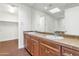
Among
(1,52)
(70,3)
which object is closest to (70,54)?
(70,3)

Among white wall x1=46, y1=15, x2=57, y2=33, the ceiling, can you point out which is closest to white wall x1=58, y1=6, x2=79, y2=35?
the ceiling

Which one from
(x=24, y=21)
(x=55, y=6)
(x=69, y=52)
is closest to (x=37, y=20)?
(x=24, y=21)

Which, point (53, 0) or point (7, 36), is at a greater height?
point (53, 0)

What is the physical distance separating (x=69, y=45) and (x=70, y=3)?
0.58 meters

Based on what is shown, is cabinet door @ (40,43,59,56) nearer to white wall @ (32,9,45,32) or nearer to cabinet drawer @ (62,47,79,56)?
cabinet drawer @ (62,47,79,56)

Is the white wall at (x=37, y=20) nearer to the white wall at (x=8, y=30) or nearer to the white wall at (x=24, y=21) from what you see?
the white wall at (x=24, y=21)

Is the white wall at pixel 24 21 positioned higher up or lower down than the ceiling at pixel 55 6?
lower down

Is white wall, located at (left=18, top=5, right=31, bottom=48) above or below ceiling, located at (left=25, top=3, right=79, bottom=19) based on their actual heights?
below

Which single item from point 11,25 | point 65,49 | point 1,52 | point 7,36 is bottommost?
point 1,52

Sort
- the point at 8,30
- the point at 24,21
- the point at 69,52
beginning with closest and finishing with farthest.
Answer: the point at 69,52 → the point at 8,30 → the point at 24,21

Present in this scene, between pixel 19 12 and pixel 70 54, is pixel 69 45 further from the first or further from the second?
pixel 19 12

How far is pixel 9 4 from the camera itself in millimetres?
1426

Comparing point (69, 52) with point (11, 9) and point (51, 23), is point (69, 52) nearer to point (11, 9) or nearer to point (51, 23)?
point (51, 23)

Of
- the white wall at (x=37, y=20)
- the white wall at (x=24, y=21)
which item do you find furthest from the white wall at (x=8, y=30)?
the white wall at (x=37, y=20)
